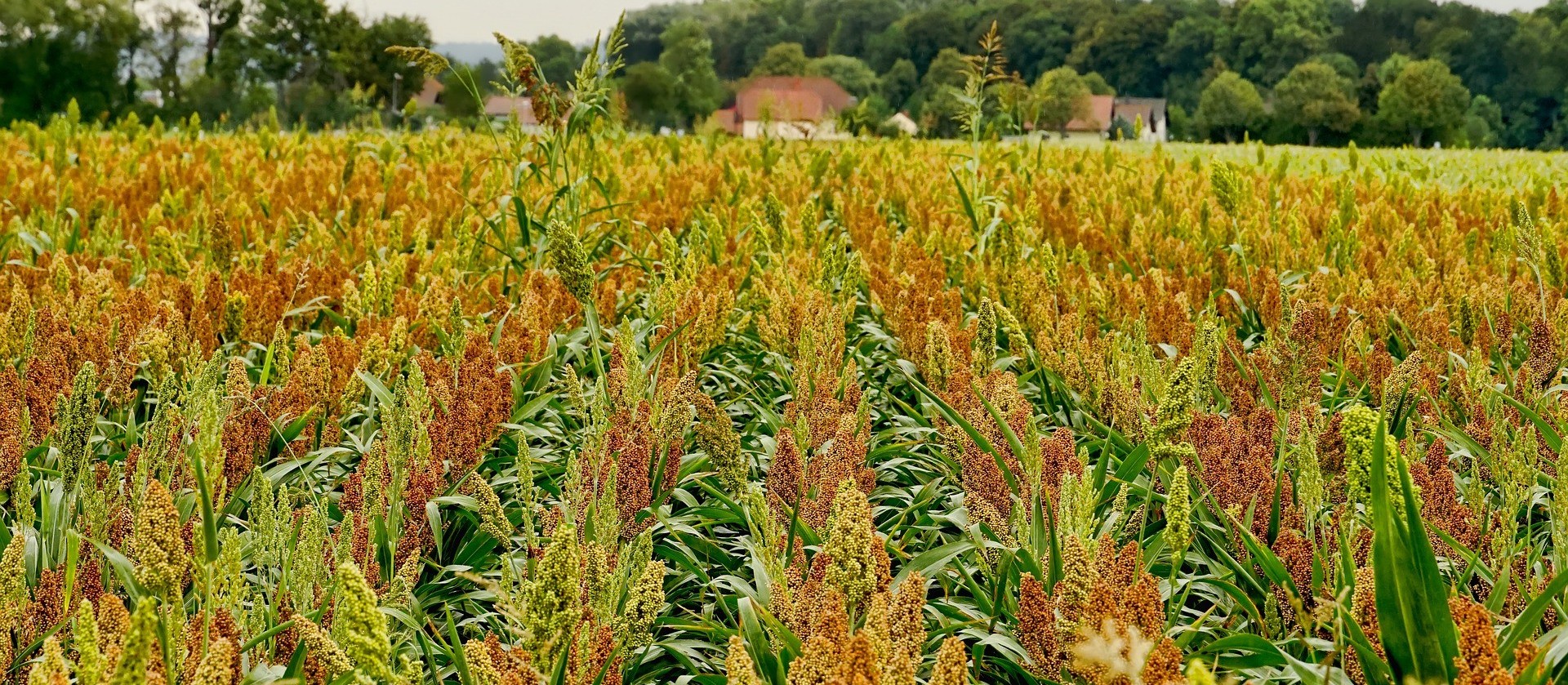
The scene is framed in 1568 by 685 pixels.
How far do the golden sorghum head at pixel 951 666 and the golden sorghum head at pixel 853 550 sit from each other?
206mm

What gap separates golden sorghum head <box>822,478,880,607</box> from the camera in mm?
1442

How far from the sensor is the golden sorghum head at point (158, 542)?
136 cm

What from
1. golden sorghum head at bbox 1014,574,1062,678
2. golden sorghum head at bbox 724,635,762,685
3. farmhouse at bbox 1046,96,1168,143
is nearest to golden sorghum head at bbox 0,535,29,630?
golden sorghum head at bbox 724,635,762,685

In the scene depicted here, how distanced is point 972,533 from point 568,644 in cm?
95

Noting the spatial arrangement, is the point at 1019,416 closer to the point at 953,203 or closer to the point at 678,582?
the point at 678,582

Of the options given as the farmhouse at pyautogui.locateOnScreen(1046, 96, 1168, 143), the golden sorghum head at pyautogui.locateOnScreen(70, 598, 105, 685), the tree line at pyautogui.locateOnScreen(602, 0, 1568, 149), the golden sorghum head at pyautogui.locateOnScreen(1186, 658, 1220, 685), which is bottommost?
the farmhouse at pyautogui.locateOnScreen(1046, 96, 1168, 143)

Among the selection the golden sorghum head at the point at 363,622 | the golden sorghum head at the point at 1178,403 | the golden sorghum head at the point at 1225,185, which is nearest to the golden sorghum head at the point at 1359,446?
the golden sorghum head at the point at 1178,403

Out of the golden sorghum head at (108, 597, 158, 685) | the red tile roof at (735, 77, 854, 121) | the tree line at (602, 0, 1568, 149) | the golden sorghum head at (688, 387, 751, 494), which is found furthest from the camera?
the tree line at (602, 0, 1568, 149)

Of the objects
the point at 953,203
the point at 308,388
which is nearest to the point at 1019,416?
the point at 308,388

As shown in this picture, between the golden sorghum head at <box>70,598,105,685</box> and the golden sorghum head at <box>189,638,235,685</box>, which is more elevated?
the golden sorghum head at <box>70,598,105,685</box>

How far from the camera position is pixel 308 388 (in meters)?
2.75

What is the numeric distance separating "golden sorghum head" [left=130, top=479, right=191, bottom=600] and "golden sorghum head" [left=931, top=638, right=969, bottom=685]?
34.6 inches

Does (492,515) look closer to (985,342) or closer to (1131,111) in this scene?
(985,342)

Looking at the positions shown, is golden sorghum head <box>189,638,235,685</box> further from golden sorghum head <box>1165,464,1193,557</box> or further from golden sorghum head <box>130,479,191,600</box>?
golden sorghum head <box>1165,464,1193,557</box>
